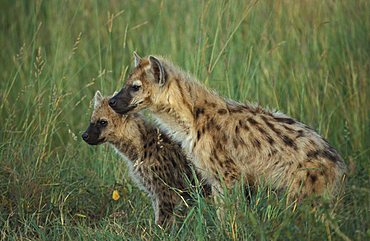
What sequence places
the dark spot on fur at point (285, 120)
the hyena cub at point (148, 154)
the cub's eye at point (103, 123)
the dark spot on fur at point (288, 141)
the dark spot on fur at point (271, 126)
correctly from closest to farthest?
1. the dark spot on fur at point (288, 141)
2. the dark spot on fur at point (271, 126)
3. the dark spot on fur at point (285, 120)
4. the hyena cub at point (148, 154)
5. the cub's eye at point (103, 123)

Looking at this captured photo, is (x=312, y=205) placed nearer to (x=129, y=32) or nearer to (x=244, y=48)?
(x=244, y=48)

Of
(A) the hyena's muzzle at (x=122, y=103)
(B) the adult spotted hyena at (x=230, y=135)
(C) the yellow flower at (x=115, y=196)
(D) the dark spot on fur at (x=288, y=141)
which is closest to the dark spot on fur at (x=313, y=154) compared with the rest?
(B) the adult spotted hyena at (x=230, y=135)

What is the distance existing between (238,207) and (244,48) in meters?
3.13

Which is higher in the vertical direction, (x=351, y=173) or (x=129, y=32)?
(x=351, y=173)

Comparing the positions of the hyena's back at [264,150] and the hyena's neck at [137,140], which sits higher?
the hyena's back at [264,150]

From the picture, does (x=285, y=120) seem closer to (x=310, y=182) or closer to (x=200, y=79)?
(x=310, y=182)

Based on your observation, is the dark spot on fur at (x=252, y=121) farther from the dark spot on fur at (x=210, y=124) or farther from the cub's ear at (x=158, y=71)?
the cub's ear at (x=158, y=71)

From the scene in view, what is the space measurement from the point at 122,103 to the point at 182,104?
431 millimetres

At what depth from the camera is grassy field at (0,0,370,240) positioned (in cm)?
557

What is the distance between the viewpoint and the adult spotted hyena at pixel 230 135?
5766mm

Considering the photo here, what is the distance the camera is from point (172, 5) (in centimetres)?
934

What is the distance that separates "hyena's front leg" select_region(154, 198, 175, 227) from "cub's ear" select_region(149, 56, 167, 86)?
89 centimetres

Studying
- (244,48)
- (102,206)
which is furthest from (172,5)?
(102,206)

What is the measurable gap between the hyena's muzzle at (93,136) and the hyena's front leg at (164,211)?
0.70 meters
